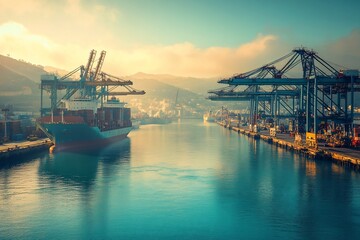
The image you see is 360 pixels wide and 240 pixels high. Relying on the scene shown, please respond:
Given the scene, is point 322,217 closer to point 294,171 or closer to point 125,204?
point 125,204

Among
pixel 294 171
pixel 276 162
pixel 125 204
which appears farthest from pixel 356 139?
pixel 125 204

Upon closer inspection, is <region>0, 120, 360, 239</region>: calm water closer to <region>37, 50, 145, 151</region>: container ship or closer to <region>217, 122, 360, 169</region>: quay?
<region>217, 122, 360, 169</region>: quay

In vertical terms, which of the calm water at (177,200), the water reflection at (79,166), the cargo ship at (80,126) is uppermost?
the cargo ship at (80,126)

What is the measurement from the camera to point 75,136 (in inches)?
2736

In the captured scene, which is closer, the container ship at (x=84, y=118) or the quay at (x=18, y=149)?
the quay at (x=18, y=149)

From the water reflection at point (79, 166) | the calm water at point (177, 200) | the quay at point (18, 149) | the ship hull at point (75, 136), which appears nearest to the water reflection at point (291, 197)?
the calm water at point (177, 200)

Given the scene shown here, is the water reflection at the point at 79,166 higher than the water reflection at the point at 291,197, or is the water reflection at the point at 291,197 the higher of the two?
the water reflection at the point at 79,166

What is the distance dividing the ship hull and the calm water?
10.7 m

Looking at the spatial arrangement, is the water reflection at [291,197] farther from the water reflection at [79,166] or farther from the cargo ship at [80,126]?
the cargo ship at [80,126]

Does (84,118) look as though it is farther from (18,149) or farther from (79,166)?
(79,166)

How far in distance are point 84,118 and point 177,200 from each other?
46.3 meters

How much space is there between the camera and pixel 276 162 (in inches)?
2286

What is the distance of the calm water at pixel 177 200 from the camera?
84.2ft

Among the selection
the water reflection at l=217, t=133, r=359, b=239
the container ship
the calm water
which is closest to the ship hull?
the container ship
